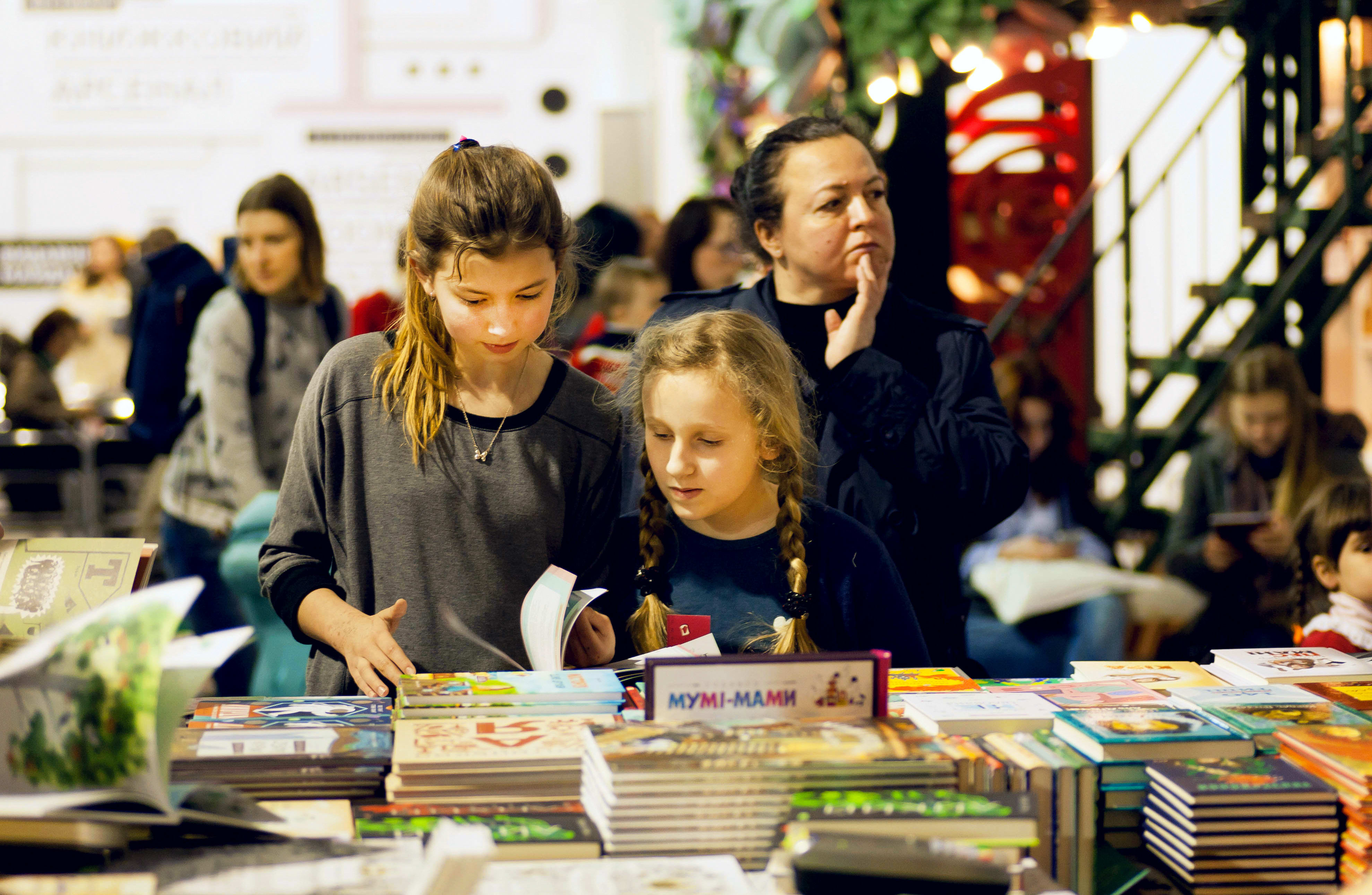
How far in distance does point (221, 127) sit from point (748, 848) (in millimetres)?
7383

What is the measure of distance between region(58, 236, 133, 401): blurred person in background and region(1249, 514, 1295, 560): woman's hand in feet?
21.0

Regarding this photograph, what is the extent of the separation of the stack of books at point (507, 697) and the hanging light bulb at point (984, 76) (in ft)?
11.2

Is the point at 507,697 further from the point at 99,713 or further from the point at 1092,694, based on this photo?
the point at 1092,694

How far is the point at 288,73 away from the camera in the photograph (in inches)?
296

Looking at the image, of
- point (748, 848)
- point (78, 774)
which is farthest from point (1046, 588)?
point (78, 774)

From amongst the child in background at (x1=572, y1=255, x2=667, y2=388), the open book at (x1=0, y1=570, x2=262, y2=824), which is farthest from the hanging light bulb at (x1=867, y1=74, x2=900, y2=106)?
the open book at (x1=0, y1=570, x2=262, y2=824)

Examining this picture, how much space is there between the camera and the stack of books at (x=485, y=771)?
4.14 ft

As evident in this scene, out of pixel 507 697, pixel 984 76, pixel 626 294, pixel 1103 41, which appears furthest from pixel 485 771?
pixel 1103 41

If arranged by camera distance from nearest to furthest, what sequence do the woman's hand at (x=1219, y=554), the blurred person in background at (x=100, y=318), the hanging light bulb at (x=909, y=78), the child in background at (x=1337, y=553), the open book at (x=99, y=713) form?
the open book at (x=99, y=713), the child in background at (x=1337, y=553), the woman's hand at (x=1219, y=554), the hanging light bulb at (x=909, y=78), the blurred person in background at (x=100, y=318)

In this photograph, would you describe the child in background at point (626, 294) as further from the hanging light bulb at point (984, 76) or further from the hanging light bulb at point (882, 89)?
the hanging light bulb at point (984, 76)

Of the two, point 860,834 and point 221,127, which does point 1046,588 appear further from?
point 221,127

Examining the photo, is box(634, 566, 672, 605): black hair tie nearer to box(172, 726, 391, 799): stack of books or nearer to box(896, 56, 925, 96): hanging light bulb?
box(172, 726, 391, 799): stack of books

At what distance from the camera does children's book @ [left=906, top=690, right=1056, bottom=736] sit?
54.1 inches

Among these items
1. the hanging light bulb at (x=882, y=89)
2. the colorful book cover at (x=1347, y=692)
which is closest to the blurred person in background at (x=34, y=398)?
the hanging light bulb at (x=882, y=89)
